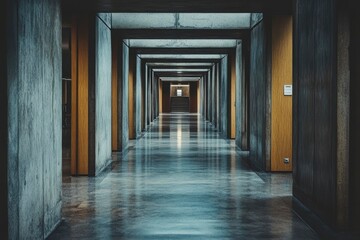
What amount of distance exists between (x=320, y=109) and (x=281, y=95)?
380 centimetres

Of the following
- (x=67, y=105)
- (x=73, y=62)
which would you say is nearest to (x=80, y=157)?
(x=73, y=62)

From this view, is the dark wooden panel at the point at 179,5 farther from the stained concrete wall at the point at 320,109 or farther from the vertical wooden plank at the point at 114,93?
the vertical wooden plank at the point at 114,93

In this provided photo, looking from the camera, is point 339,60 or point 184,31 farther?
point 184,31

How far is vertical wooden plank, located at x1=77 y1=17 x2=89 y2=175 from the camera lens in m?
8.98

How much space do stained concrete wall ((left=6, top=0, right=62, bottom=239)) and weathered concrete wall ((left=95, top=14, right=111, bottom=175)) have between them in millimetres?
3342

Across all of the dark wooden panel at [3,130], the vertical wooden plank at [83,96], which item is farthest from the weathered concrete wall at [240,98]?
the dark wooden panel at [3,130]

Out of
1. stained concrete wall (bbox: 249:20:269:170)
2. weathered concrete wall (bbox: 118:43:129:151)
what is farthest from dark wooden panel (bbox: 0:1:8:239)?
weathered concrete wall (bbox: 118:43:129:151)

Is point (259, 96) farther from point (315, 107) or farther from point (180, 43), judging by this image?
point (180, 43)

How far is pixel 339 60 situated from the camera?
5059mm

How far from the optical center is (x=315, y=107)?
5.83m

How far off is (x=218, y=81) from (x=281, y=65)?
11.6 meters

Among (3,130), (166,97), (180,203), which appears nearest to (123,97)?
(180,203)

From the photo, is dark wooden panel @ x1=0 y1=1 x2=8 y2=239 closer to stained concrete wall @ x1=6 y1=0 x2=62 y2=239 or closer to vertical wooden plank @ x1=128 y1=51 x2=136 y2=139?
stained concrete wall @ x1=6 y1=0 x2=62 y2=239

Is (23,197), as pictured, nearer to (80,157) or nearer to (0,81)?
(0,81)
